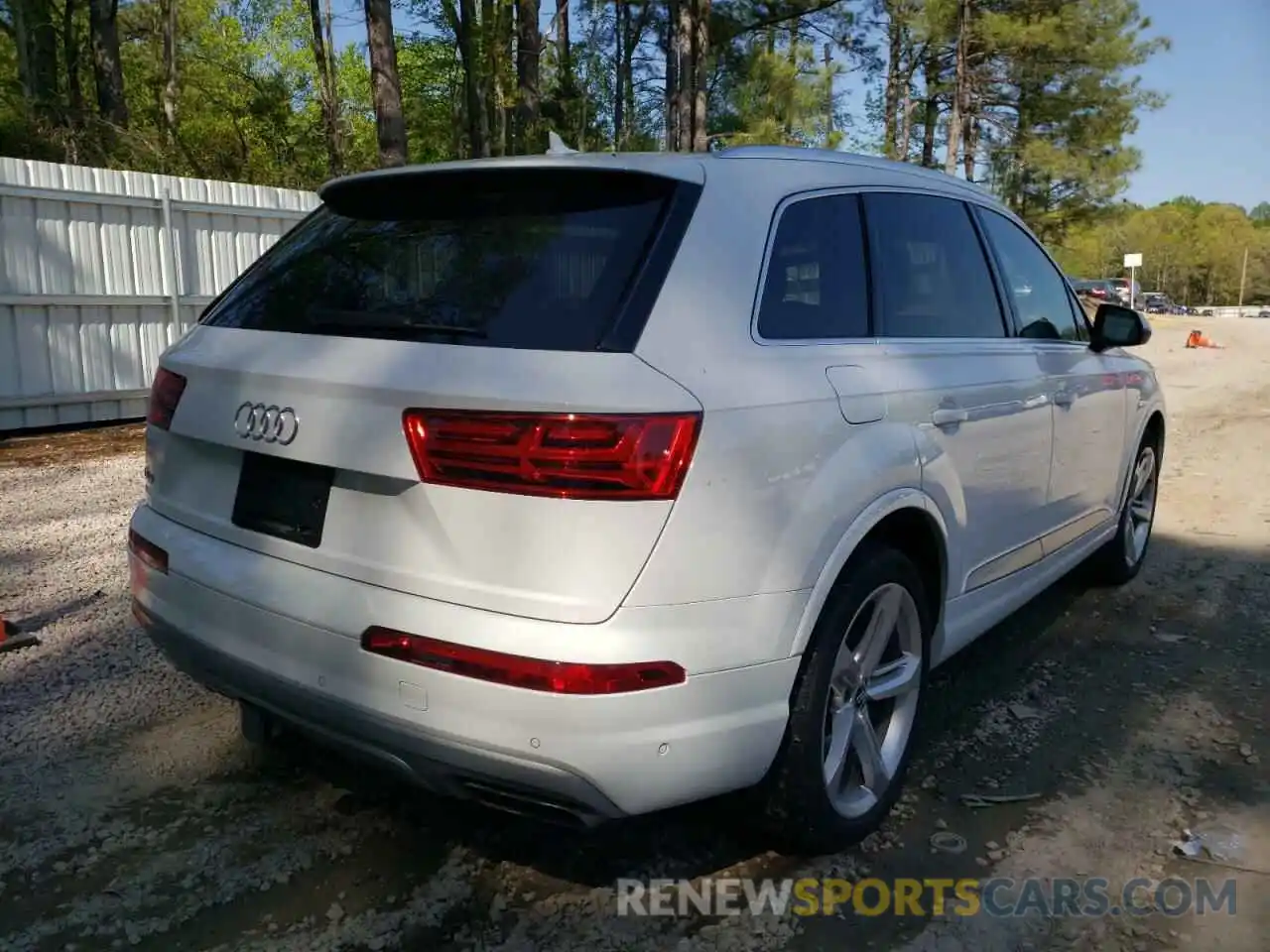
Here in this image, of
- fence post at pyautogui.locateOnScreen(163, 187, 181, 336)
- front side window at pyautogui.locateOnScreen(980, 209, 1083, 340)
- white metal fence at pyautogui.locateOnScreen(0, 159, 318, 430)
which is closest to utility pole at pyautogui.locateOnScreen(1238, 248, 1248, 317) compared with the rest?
white metal fence at pyautogui.locateOnScreen(0, 159, 318, 430)

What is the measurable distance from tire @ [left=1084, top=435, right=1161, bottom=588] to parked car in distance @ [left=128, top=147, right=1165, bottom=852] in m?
2.44

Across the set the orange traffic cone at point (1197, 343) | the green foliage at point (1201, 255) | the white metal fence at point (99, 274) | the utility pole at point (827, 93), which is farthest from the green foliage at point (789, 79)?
the green foliage at point (1201, 255)

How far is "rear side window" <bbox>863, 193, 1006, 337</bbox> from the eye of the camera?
3.12 m

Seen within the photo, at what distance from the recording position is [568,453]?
6.72ft

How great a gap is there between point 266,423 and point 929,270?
217cm

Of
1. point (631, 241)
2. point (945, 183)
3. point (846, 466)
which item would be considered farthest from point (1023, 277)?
point (631, 241)

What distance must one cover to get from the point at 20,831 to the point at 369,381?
176cm

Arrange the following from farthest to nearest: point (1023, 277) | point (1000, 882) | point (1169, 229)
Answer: point (1169, 229), point (1023, 277), point (1000, 882)

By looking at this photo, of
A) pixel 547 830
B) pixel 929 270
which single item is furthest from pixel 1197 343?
pixel 547 830

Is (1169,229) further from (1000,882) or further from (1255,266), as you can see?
(1000,882)

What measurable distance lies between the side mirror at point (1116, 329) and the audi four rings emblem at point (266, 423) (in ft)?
11.7

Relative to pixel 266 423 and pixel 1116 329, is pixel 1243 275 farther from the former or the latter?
pixel 266 423

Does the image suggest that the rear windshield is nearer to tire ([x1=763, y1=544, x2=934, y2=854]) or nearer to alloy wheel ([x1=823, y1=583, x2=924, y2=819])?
tire ([x1=763, y1=544, x2=934, y2=854])

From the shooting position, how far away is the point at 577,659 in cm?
204
